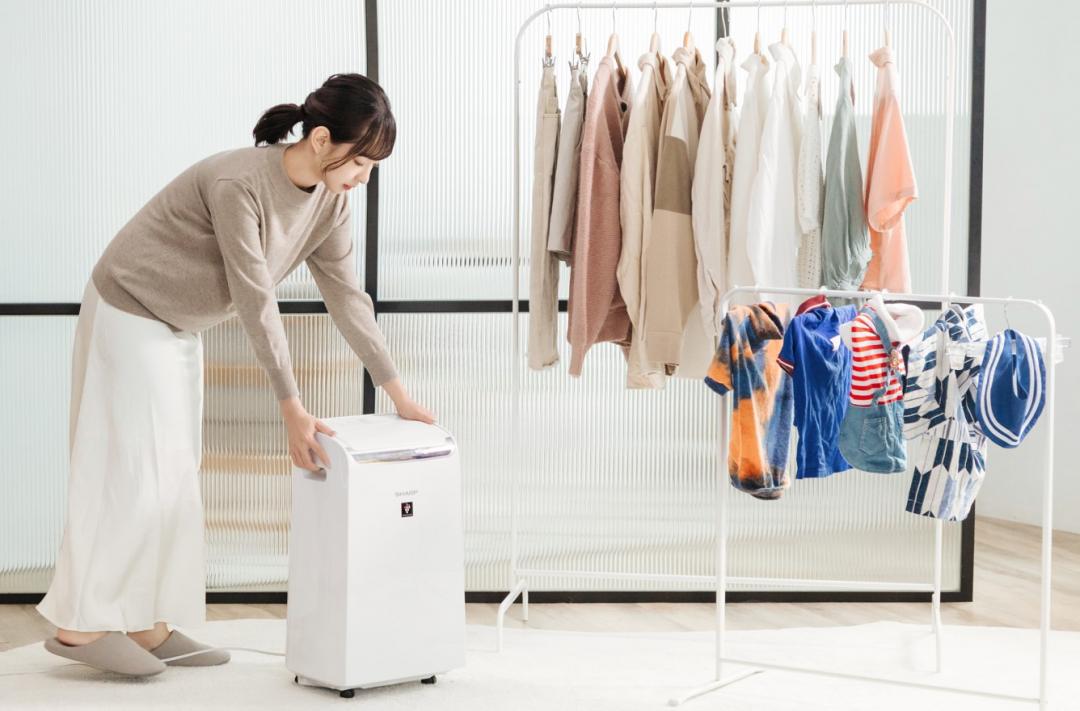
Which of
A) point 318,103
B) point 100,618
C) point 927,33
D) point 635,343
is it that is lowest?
point 100,618

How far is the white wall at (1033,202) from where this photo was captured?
3.82 meters

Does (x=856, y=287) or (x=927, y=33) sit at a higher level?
(x=927, y=33)

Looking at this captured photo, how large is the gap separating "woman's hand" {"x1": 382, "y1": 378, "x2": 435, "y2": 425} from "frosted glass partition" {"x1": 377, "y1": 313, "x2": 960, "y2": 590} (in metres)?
0.61

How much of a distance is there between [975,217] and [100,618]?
2.42 m

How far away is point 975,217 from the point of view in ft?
9.99

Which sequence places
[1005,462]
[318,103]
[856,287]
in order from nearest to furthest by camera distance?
[318,103]
[856,287]
[1005,462]

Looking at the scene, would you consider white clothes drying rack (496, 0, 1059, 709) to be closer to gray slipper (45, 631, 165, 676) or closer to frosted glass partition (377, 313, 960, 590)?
frosted glass partition (377, 313, 960, 590)

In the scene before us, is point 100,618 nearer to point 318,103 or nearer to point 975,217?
point 318,103

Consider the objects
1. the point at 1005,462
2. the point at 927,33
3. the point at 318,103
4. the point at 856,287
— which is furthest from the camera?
the point at 1005,462

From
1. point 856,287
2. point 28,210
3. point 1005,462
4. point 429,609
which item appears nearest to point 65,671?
point 429,609

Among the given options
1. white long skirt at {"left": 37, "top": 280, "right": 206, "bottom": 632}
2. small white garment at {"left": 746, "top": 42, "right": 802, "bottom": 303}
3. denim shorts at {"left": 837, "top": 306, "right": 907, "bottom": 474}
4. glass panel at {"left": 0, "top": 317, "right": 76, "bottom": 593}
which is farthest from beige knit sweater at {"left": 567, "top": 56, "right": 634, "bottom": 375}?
glass panel at {"left": 0, "top": 317, "right": 76, "bottom": 593}

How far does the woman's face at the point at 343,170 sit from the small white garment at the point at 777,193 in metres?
0.85

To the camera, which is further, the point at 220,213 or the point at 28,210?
the point at 28,210

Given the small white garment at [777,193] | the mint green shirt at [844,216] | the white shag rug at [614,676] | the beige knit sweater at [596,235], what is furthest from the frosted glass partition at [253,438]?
the mint green shirt at [844,216]
